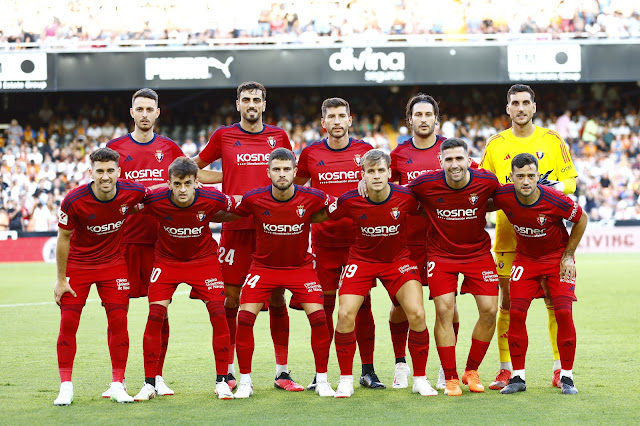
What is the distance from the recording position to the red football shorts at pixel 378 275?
665cm

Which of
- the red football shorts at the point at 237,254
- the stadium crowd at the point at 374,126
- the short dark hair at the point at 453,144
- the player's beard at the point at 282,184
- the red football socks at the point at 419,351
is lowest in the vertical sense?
the red football socks at the point at 419,351

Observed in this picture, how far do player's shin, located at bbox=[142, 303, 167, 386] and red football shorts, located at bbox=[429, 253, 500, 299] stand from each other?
2.13 m

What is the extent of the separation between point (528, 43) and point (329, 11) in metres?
5.95

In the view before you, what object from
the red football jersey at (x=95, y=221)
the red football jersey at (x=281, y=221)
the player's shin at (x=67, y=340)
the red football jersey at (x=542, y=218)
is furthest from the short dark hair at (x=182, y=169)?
the red football jersey at (x=542, y=218)

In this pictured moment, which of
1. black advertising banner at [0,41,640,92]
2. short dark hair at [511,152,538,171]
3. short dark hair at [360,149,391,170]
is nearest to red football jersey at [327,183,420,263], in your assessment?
short dark hair at [360,149,391,170]

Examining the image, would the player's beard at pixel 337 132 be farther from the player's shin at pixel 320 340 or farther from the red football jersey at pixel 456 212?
the player's shin at pixel 320 340

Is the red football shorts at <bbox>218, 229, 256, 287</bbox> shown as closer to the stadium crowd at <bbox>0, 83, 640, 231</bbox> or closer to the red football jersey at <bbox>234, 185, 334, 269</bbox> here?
the red football jersey at <bbox>234, 185, 334, 269</bbox>

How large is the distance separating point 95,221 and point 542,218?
3.44m

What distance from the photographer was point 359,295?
6.65 m

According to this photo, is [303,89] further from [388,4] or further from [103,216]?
[103,216]

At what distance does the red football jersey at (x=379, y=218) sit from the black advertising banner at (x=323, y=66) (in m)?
17.9

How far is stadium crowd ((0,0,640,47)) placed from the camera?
2467 centimetres

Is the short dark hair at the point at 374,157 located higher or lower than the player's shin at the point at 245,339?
higher

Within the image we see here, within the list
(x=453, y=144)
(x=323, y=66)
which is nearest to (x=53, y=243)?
(x=323, y=66)
